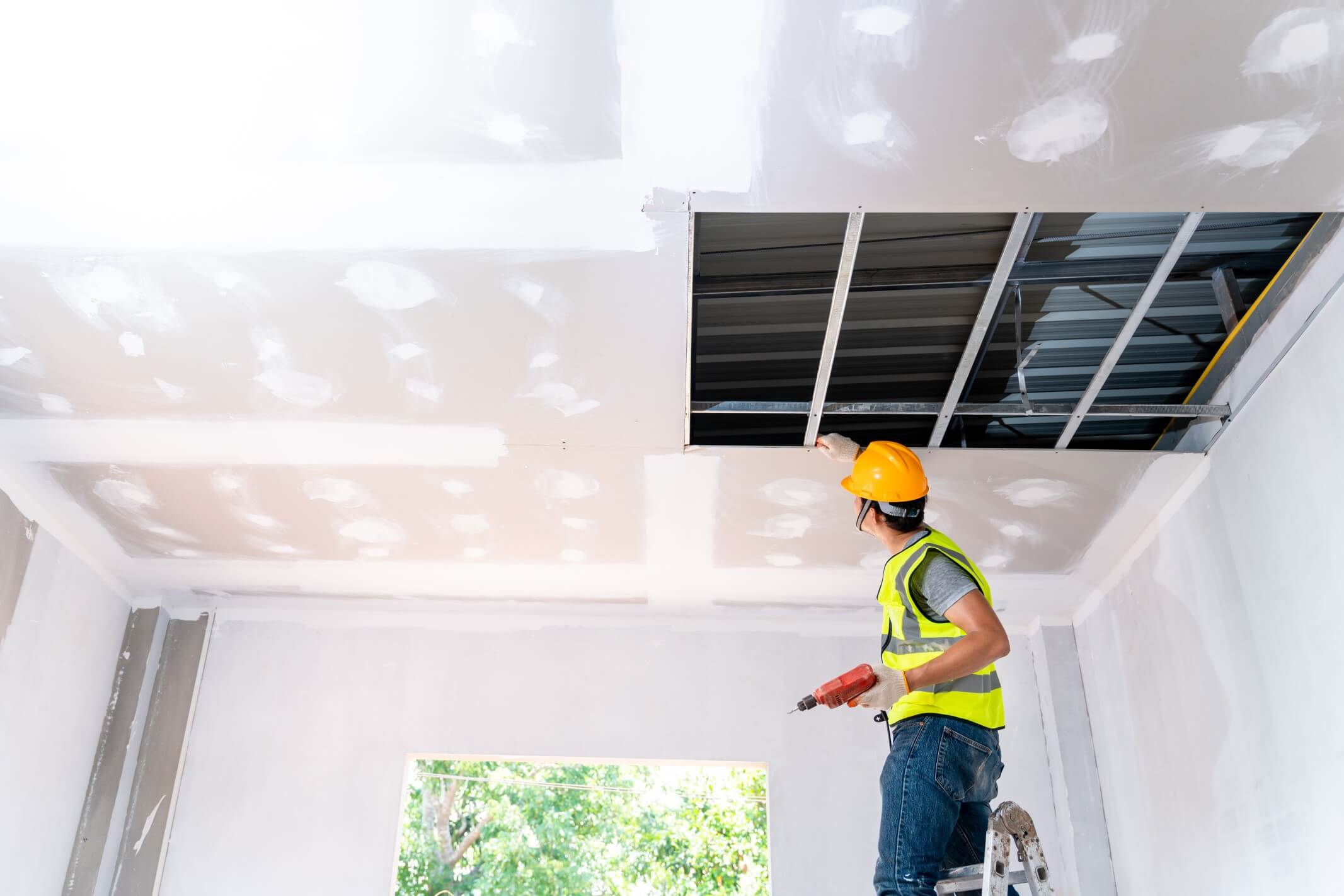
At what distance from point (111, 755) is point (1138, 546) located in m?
4.48

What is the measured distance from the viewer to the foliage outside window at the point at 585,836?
1320 cm

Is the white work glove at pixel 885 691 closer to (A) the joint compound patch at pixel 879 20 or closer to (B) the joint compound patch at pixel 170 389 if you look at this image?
(A) the joint compound patch at pixel 879 20

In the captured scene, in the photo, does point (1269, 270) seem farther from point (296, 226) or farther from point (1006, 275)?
point (296, 226)

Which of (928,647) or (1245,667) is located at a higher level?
(1245,667)

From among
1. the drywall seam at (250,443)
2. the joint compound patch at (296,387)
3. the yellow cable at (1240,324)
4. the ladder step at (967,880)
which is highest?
the yellow cable at (1240,324)

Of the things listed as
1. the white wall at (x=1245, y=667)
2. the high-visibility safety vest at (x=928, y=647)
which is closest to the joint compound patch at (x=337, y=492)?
the high-visibility safety vest at (x=928, y=647)

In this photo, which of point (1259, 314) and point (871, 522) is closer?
point (871, 522)

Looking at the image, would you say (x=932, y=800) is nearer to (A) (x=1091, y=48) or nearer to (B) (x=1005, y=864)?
(B) (x=1005, y=864)

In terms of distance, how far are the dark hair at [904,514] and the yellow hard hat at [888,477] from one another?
1 centimetres

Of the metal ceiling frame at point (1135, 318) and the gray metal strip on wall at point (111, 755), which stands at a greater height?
the metal ceiling frame at point (1135, 318)

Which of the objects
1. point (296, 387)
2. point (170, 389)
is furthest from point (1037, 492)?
point (170, 389)

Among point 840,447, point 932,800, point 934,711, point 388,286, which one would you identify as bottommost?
point 932,800

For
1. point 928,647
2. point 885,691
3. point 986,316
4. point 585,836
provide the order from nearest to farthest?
point 885,691
point 928,647
point 986,316
point 585,836

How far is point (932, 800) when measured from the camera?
2.35 meters
